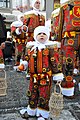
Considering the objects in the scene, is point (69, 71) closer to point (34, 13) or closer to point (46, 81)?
point (46, 81)

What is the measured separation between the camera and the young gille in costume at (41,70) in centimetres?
319

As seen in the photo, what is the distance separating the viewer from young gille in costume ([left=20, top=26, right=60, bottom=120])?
319 cm

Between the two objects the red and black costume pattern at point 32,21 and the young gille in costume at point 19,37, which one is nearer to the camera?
the red and black costume pattern at point 32,21

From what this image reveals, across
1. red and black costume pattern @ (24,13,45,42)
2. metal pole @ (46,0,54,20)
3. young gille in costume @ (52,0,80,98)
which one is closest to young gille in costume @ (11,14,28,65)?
red and black costume pattern @ (24,13,45,42)

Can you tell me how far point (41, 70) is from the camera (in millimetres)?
3188

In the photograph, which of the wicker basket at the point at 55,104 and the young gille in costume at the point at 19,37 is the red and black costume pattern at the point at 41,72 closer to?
the wicker basket at the point at 55,104

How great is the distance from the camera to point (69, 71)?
418cm

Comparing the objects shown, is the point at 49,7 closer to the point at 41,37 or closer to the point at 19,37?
the point at 19,37

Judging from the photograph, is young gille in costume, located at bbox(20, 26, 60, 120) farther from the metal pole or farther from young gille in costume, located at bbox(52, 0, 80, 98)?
the metal pole

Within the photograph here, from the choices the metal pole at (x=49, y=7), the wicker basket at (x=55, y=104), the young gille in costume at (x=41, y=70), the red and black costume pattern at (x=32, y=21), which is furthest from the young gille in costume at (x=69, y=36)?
the metal pole at (x=49, y=7)

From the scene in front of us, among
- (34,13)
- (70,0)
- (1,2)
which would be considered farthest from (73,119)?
(1,2)

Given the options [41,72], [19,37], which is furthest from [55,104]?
[19,37]

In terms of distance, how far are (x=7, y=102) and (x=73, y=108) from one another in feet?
3.37

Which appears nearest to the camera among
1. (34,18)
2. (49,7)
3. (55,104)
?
(55,104)
